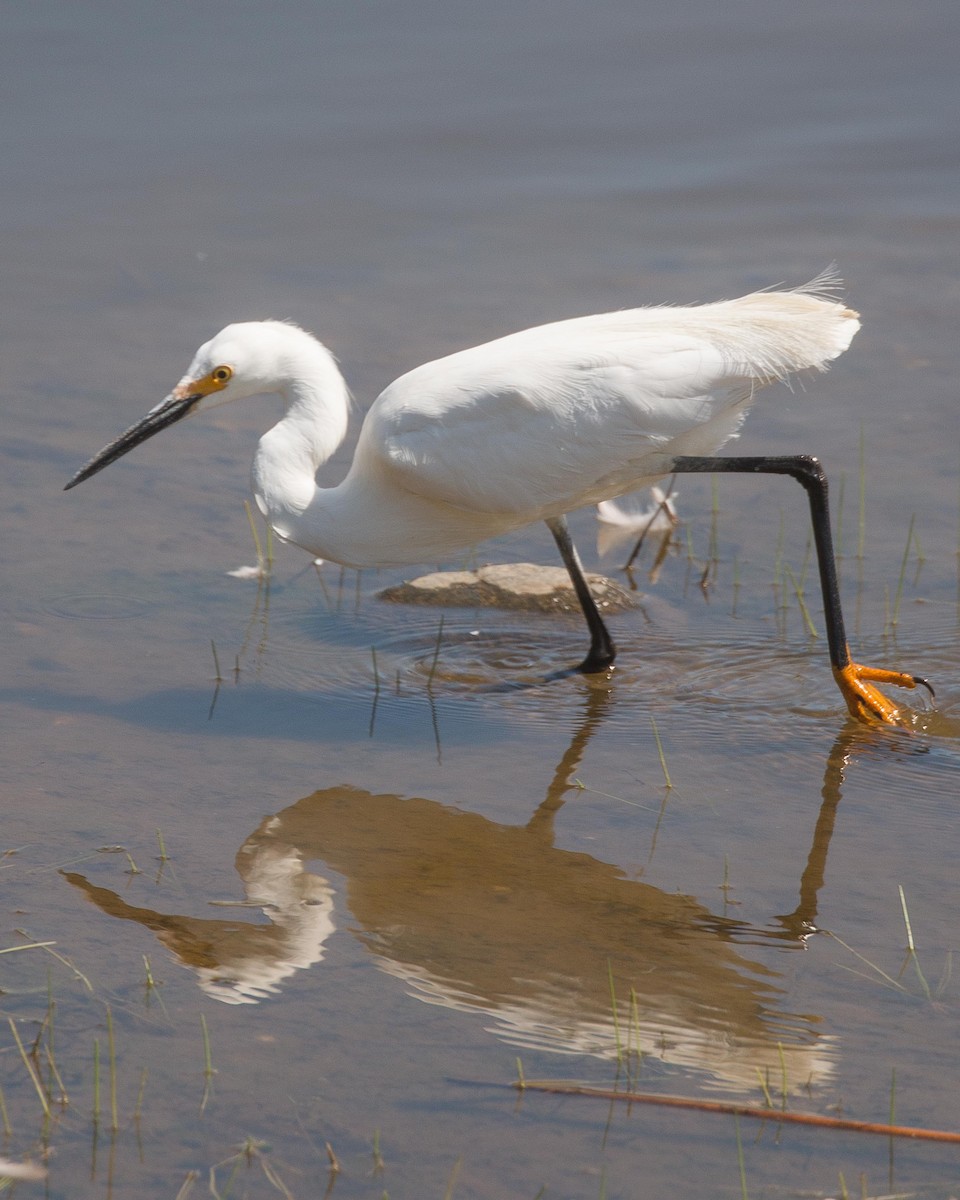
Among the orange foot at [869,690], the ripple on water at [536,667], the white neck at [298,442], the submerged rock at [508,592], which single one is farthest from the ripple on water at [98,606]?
the orange foot at [869,690]

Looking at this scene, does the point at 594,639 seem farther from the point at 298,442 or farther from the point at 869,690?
the point at 298,442

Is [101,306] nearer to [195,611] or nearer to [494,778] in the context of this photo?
[195,611]

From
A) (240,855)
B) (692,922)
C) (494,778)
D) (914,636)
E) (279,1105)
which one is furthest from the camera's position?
(914,636)

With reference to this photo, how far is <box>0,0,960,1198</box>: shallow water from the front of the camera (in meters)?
3.23

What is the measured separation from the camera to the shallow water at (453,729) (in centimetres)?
323

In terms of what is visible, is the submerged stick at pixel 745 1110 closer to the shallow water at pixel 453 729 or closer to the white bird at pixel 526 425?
the shallow water at pixel 453 729

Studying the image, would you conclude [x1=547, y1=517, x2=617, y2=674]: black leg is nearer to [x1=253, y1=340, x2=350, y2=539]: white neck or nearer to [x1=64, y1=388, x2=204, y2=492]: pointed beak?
[x1=253, y1=340, x2=350, y2=539]: white neck

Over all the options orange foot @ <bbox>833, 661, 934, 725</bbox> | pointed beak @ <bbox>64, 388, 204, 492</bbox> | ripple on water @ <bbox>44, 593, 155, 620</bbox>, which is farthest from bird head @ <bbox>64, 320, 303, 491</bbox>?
orange foot @ <bbox>833, 661, 934, 725</bbox>

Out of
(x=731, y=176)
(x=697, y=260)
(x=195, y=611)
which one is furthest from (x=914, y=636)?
(x=731, y=176)

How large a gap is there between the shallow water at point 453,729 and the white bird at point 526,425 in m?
0.50

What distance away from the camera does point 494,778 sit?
4.97 meters

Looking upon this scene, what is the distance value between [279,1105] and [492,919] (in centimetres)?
95

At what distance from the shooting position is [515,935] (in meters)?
3.92

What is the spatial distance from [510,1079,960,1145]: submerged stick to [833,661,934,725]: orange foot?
233 cm
